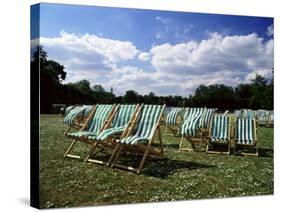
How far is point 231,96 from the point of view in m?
6.97

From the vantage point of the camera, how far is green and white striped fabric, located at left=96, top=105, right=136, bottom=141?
21.4ft

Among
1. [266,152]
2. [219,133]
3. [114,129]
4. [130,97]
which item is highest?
[130,97]

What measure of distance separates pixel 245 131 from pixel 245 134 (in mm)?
62

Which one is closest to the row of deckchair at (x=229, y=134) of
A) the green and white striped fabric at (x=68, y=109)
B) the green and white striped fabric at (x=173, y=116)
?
the green and white striped fabric at (x=173, y=116)

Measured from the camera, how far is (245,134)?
25.2 feet

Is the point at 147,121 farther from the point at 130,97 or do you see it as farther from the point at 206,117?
the point at 206,117

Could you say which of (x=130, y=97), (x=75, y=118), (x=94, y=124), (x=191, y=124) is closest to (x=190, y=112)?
(x=191, y=124)

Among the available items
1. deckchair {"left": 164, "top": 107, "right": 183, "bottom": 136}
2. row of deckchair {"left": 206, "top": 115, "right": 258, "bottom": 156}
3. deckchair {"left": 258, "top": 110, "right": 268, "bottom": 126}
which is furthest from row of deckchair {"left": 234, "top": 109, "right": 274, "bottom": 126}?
deckchair {"left": 164, "top": 107, "right": 183, "bottom": 136}

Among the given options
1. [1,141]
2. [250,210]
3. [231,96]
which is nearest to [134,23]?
[231,96]

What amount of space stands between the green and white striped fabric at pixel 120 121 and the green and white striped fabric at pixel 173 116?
0.50 meters

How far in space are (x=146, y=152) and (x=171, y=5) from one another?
1980 millimetres

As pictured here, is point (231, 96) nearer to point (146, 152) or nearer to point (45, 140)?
point (146, 152)

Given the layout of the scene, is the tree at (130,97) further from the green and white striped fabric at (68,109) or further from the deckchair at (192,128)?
the deckchair at (192,128)

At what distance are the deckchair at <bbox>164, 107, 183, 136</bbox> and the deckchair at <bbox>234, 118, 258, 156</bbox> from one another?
1038 mm
